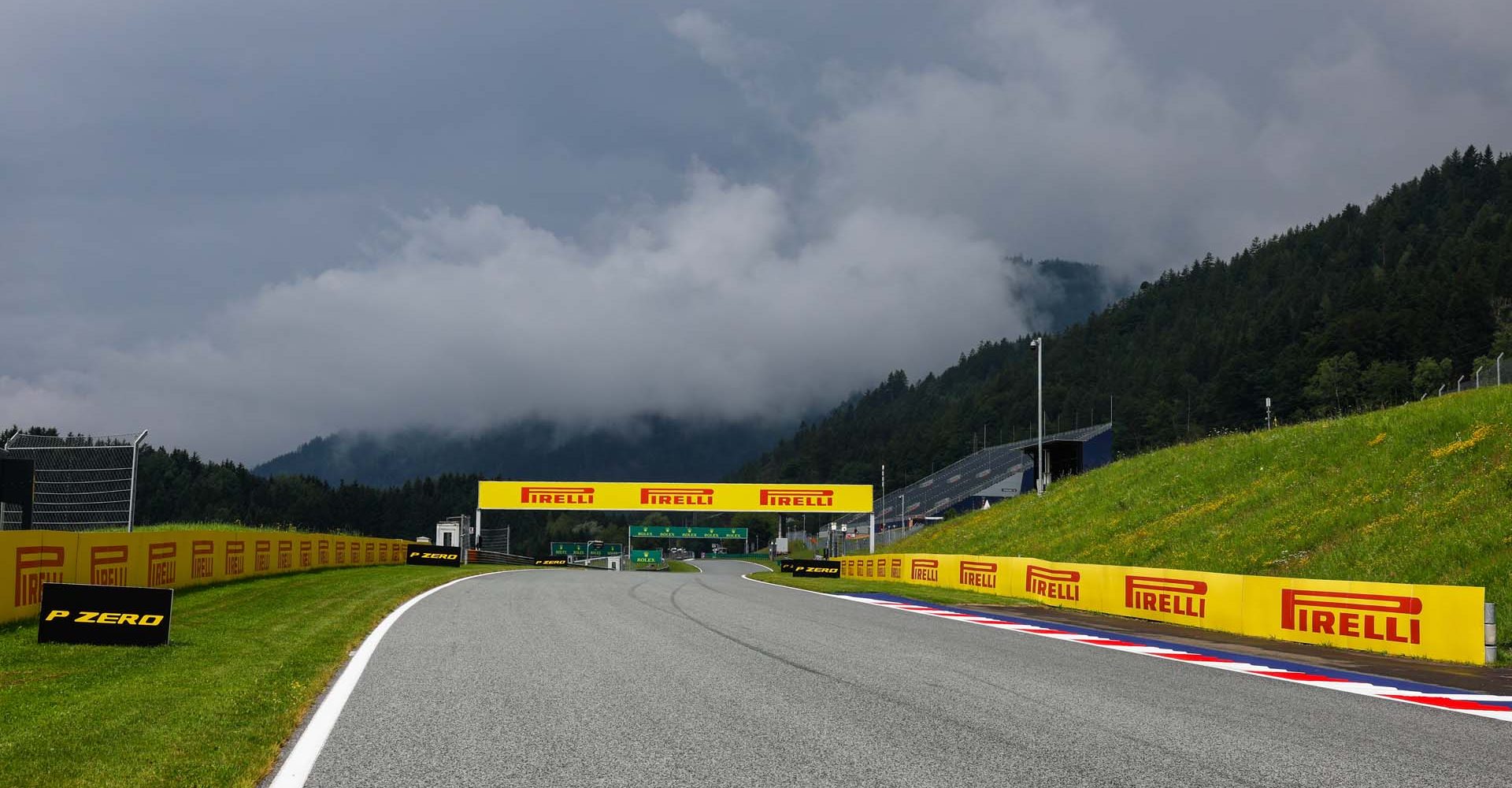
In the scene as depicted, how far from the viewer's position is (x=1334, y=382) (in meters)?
111

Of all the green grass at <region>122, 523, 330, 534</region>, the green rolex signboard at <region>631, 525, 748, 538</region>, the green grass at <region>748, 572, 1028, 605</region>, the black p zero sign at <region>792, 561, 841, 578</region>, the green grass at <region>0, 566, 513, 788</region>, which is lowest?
the green rolex signboard at <region>631, 525, 748, 538</region>

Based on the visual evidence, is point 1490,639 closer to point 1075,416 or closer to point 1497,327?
point 1497,327

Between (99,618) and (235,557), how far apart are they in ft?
48.9

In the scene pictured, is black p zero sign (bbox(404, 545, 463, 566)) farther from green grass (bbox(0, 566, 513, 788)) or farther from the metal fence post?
green grass (bbox(0, 566, 513, 788))

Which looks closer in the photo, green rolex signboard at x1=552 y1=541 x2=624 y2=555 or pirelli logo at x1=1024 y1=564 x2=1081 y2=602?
pirelli logo at x1=1024 y1=564 x2=1081 y2=602

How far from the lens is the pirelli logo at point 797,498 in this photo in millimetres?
64812

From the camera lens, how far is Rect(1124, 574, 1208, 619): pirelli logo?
19109 mm

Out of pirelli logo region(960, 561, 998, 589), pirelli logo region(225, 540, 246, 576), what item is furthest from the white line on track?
pirelli logo region(960, 561, 998, 589)

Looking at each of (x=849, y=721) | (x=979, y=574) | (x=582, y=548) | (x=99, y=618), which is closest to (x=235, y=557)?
(x=99, y=618)

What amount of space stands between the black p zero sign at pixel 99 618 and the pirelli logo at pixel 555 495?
5403 cm

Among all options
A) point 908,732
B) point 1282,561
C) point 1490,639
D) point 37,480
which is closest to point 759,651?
point 908,732

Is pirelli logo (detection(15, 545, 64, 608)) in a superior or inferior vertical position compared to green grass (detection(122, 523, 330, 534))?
inferior

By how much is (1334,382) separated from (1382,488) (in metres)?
90.2

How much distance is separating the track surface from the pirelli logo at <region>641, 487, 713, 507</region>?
52453 millimetres
